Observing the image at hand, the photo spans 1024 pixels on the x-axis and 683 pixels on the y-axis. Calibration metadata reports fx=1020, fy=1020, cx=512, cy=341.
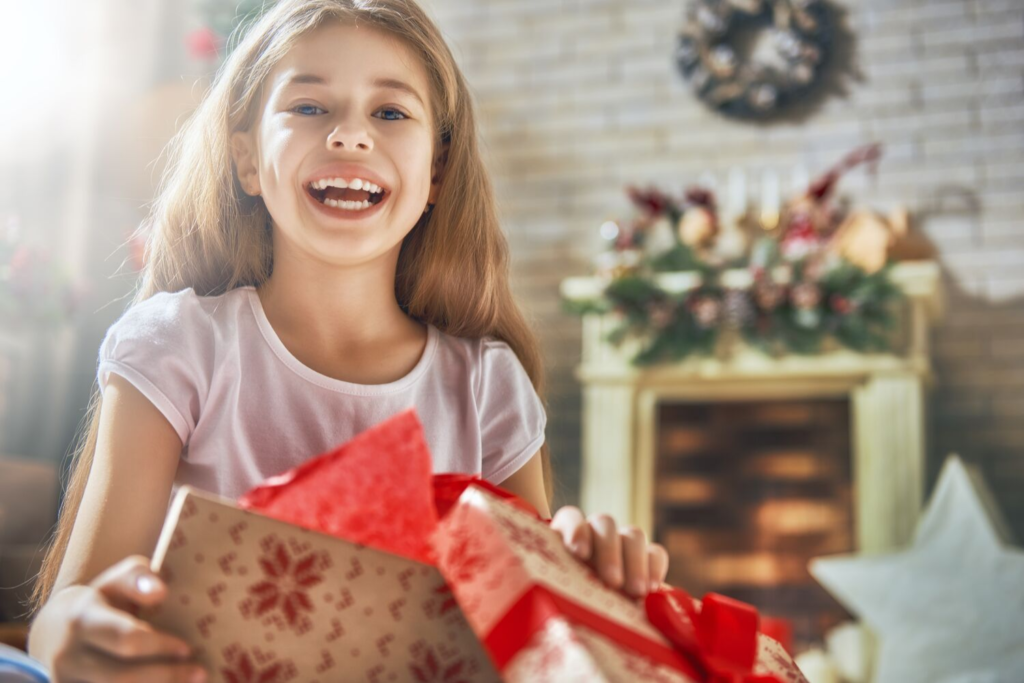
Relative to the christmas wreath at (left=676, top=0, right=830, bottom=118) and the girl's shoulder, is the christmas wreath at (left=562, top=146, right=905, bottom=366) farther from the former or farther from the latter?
the girl's shoulder

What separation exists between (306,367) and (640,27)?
11.0 feet

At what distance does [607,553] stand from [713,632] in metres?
0.06

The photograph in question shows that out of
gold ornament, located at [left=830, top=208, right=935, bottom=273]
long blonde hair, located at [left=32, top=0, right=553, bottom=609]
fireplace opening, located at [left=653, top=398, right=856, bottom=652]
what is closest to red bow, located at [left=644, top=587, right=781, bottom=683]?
long blonde hair, located at [left=32, top=0, right=553, bottom=609]

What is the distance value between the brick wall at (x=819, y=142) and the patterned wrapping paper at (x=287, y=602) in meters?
2.47

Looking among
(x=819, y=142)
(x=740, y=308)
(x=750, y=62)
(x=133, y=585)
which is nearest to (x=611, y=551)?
(x=133, y=585)

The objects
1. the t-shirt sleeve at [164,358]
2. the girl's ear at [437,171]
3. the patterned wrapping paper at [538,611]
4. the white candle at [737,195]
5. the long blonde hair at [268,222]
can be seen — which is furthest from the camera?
the white candle at [737,195]

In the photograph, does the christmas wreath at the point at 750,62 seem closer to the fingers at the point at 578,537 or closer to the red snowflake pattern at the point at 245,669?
the fingers at the point at 578,537

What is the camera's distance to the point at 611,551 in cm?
52

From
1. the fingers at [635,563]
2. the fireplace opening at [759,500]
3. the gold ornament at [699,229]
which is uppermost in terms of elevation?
the gold ornament at [699,229]

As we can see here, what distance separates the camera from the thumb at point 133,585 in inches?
17.1

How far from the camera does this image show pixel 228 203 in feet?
2.87

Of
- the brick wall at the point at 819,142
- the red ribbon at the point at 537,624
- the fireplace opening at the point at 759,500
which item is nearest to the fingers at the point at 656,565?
the red ribbon at the point at 537,624

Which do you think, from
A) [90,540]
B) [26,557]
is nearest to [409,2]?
[90,540]

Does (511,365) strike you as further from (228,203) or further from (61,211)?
(61,211)
